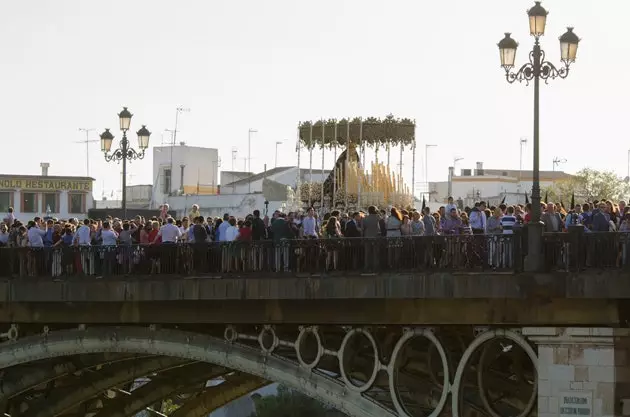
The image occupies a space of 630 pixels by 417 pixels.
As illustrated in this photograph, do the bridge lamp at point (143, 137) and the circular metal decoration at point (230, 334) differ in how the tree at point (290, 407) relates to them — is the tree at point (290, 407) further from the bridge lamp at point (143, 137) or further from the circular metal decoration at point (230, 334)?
the circular metal decoration at point (230, 334)

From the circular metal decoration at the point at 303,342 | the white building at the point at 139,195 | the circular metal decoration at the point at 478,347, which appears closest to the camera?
the circular metal decoration at the point at 478,347

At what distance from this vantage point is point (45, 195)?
358 feet

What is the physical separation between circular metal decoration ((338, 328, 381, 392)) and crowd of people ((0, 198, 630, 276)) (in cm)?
131

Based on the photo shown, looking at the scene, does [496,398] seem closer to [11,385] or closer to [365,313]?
[365,313]

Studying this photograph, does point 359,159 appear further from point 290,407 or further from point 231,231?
point 290,407

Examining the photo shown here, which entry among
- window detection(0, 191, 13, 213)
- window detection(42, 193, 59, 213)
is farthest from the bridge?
window detection(42, 193, 59, 213)

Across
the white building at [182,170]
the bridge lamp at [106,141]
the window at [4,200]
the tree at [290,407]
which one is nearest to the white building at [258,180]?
the white building at [182,170]

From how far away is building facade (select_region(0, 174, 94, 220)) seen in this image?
354 feet

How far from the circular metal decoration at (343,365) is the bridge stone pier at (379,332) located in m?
0.03

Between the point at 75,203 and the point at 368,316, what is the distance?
80.0 m

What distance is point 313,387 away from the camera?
3344 centimetres

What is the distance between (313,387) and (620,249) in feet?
25.0

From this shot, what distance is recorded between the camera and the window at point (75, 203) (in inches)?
4331

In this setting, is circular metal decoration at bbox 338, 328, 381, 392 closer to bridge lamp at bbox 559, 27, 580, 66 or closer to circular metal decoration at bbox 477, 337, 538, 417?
circular metal decoration at bbox 477, 337, 538, 417
